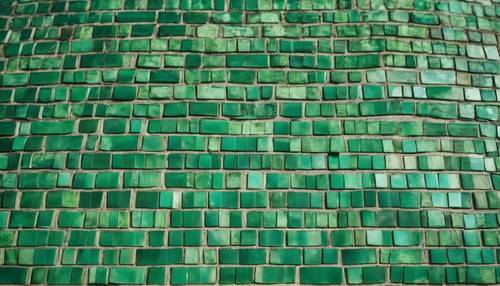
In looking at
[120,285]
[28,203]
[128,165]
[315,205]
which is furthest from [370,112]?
[28,203]

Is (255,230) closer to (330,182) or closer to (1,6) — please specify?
(330,182)

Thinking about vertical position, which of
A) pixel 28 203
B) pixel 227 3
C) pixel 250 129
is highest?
pixel 227 3

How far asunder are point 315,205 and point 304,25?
3.85 feet

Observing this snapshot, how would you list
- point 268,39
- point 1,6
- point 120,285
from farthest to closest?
1. point 1,6
2. point 268,39
3. point 120,285

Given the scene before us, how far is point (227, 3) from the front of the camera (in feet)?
9.09

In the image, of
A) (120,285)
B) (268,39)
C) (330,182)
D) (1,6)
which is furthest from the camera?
(1,6)

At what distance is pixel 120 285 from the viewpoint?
2.21 m

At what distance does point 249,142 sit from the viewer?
8.01 ft

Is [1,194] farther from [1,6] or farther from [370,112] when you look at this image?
[370,112]

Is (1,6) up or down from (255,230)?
up

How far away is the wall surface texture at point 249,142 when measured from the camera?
2.25m

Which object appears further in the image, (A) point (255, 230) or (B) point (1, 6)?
(B) point (1, 6)

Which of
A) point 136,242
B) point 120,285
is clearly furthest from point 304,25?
point 120,285

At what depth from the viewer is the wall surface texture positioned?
225 centimetres
